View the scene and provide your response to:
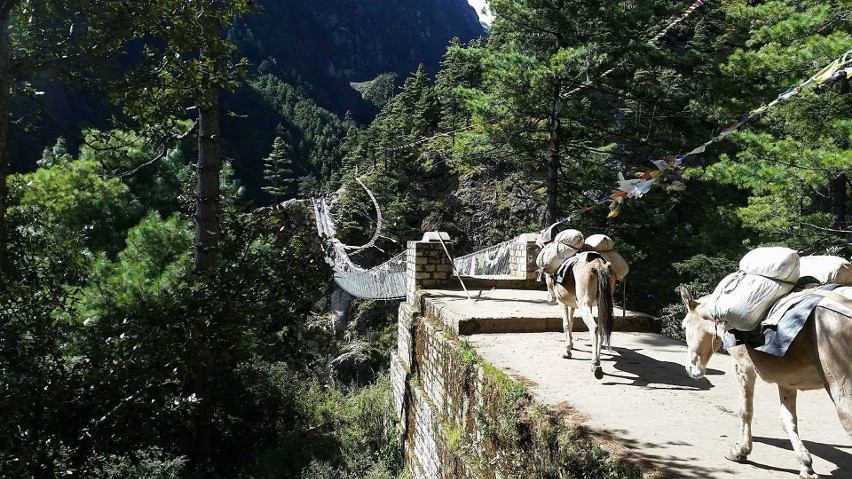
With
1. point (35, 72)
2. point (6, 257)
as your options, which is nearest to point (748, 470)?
point (35, 72)

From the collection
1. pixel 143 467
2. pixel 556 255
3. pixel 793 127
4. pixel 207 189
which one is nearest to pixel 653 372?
pixel 556 255

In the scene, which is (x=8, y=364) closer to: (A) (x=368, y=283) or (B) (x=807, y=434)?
(B) (x=807, y=434)

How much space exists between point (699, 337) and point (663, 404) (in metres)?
0.72

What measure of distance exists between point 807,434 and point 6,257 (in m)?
4.81

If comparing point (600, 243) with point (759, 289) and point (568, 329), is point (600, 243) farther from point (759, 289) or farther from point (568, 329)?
point (759, 289)

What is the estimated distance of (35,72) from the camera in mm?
2541

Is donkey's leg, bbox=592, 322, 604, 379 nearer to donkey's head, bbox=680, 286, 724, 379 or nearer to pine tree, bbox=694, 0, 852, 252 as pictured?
donkey's head, bbox=680, 286, 724, 379

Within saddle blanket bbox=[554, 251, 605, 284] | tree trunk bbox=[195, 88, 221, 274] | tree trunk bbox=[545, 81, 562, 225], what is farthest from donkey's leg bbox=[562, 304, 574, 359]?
tree trunk bbox=[545, 81, 562, 225]

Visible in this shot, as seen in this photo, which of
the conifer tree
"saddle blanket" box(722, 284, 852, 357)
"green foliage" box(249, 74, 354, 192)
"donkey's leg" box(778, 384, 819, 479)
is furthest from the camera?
"green foliage" box(249, 74, 354, 192)

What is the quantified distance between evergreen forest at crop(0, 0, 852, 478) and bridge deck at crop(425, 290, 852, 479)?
1.47m

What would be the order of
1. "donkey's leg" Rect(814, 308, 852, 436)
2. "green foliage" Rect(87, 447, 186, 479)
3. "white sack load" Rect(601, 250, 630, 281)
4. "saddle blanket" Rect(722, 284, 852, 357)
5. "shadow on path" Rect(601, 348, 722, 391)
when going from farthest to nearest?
"green foliage" Rect(87, 447, 186, 479) < "white sack load" Rect(601, 250, 630, 281) < "shadow on path" Rect(601, 348, 722, 391) < "saddle blanket" Rect(722, 284, 852, 357) < "donkey's leg" Rect(814, 308, 852, 436)

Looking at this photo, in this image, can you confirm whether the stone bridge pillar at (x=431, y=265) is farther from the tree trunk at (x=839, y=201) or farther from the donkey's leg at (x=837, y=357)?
the tree trunk at (x=839, y=201)

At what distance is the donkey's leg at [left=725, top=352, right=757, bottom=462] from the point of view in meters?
2.16

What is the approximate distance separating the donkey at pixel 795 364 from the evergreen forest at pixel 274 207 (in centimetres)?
173
